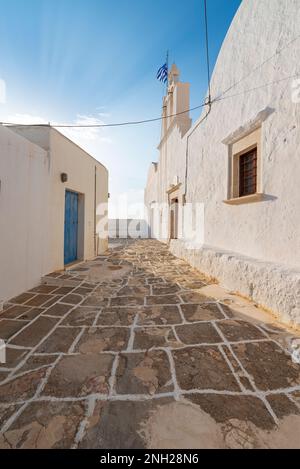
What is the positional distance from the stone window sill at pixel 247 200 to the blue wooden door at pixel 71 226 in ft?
14.6

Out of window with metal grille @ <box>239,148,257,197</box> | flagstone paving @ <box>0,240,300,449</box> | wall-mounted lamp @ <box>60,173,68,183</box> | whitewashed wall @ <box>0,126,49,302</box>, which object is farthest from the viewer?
wall-mounted lamp @ <box>60,173,68,183</box>

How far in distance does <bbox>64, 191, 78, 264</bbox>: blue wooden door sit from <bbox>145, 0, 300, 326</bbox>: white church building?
3746mm

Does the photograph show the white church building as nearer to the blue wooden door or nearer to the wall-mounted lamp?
the blue wooden door

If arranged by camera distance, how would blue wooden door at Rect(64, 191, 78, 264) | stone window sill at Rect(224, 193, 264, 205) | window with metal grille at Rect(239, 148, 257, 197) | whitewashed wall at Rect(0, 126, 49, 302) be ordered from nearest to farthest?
whitewashed wall at Rect(0, 126, 49, 302), stone window sill at Rect(224, 193, 264, 205), window with metal grille at Rect(239, 148, 257, 197), blue wooden door at Rect(64, 191, 78, 264)

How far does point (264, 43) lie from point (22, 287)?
6.47 metres

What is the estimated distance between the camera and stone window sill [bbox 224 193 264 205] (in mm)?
3797

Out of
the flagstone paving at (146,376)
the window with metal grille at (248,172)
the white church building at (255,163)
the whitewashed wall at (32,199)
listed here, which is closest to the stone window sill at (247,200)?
the white church building at (255,163)

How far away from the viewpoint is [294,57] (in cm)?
317

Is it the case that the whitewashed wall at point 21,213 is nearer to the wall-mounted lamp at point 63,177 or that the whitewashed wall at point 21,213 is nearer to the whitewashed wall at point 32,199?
the whitewashed wall at point 32,199

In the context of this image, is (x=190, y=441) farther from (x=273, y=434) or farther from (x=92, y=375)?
(x=92, y=375)

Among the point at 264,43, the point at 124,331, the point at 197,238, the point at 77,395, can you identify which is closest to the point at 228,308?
the point at 124,331

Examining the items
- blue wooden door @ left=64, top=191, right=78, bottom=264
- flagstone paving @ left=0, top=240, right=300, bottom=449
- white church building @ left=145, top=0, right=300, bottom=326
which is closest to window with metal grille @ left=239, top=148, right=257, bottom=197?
white church building @ left=145, top=0, right=300, bottom=326

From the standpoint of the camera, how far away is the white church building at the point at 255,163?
3.16 meters

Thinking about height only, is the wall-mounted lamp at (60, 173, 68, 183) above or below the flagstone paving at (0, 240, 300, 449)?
above
